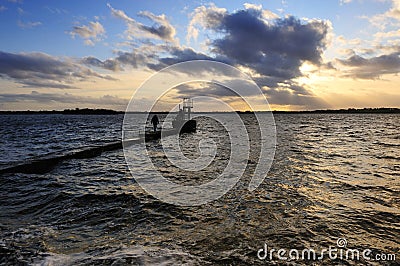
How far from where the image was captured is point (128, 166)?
1524 cm

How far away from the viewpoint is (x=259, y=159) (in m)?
18.0

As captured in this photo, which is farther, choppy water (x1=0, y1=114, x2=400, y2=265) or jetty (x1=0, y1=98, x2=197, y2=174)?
jetty (x1=0, y1=98, x2=197, y2=174)

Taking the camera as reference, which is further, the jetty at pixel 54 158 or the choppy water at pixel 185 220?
the jetty at pixel 54 158

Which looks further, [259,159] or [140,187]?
[259,159]

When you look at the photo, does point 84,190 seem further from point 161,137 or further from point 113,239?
point 161,137

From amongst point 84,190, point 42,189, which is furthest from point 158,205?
point 42,189

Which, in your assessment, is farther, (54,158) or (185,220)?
(54,158)

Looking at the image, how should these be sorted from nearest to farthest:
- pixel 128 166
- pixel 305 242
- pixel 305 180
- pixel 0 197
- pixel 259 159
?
pixel 305 242
pixel 0 197
pixel 305 180
pixel 128 166
pixel 259 159

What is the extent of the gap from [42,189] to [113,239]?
6059mm

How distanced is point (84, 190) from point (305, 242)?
8.13 metres

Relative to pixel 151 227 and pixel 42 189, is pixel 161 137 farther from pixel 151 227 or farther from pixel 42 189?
pixel 151 227

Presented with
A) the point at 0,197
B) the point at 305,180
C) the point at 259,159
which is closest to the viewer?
the point at 0,197

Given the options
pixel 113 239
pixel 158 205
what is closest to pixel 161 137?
pixel 158 205

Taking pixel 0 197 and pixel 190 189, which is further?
pixel 190 189
